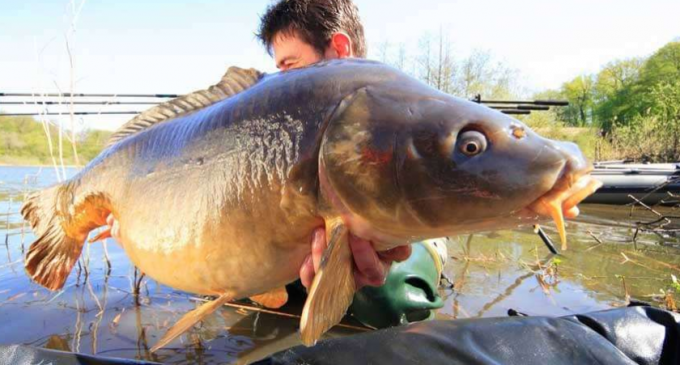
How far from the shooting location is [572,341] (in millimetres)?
1594

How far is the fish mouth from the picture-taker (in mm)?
984

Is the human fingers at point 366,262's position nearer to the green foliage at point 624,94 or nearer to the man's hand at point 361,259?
the man's hand at point 361,259

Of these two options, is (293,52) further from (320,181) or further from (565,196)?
(565,196)

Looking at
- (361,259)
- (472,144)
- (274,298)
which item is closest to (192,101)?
(274,298)

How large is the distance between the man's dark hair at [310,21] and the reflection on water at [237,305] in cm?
180

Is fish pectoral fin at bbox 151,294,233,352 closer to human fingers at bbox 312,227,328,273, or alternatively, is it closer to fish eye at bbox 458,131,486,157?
human fingers at bbox 312,227,328,273

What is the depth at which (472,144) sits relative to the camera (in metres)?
1.06

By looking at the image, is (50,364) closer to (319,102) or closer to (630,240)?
(319,102)

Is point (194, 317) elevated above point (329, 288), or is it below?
below

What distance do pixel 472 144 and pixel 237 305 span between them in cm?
229

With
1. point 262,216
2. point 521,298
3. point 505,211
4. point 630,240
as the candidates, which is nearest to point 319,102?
point 262,216

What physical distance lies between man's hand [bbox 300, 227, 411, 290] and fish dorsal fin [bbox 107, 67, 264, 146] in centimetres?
66

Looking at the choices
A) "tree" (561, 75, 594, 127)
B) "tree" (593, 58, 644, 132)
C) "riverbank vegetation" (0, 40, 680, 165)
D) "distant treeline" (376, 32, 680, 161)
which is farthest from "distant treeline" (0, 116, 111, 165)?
"tree" (561, 75, 594, 127)

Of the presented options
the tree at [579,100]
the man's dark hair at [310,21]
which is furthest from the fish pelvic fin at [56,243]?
the tree at [579,100]
